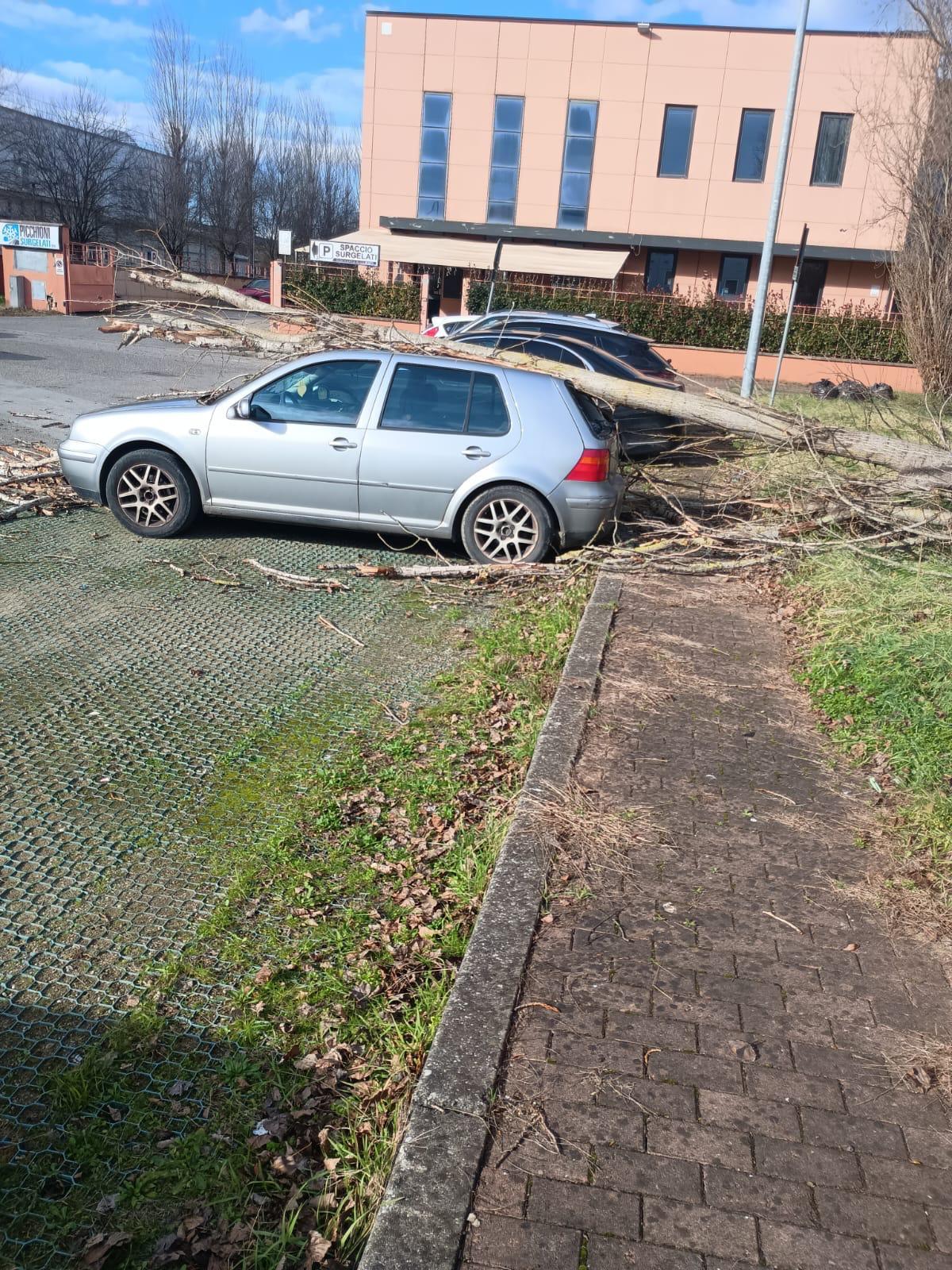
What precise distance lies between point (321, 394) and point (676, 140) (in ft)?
102

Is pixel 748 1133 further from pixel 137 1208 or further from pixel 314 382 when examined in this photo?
pixel 314 382

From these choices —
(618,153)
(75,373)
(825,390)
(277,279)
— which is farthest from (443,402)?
(618,153)

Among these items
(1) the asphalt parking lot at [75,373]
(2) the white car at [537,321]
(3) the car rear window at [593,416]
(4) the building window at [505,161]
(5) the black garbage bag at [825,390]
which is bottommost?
(1) the asphalt parking lot at [75,373]

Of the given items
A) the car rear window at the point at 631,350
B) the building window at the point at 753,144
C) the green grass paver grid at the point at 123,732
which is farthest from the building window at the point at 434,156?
the green grass paver grid at the point at 123,732

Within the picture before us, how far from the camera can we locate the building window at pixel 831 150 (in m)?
33.9

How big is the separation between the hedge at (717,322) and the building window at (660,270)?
6.15 m

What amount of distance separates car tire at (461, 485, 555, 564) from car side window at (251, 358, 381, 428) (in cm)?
119

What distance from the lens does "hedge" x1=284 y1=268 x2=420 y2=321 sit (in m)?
31.2

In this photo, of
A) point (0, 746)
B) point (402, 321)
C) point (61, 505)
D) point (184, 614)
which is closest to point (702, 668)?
point (184, 614)

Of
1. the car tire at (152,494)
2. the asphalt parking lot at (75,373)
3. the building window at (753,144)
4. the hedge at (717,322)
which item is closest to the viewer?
the car tire at (152,494)

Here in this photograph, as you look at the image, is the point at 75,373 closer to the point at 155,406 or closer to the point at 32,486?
the point at 32,486

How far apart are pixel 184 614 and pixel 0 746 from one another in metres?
2.18

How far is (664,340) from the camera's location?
100ft

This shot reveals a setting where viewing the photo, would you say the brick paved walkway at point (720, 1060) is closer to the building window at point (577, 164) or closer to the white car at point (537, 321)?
the white car at point (537, 321)
